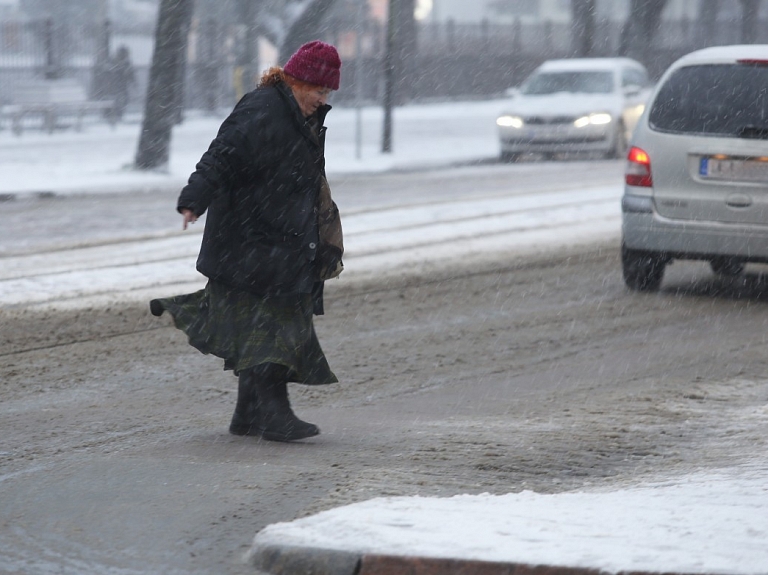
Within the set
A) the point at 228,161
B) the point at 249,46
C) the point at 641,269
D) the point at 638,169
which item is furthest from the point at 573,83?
the point at 228,161

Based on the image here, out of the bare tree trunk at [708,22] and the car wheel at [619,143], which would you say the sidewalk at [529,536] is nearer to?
the car wheel at [619,143]

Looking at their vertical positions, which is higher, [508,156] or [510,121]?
[510,121]

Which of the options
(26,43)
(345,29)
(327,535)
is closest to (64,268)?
(327,535)

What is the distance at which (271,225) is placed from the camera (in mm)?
5480

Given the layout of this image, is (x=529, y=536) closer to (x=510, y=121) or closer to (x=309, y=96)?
(x=309, y=96)

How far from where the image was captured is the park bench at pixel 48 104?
28516 mm

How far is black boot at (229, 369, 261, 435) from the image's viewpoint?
575 centimetres

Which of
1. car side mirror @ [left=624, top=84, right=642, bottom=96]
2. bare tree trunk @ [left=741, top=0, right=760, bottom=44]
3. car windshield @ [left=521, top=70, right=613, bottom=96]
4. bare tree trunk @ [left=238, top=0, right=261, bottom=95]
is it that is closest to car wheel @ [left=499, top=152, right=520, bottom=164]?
car windshield @ [left=521, top=70, right=613, bottom=96]

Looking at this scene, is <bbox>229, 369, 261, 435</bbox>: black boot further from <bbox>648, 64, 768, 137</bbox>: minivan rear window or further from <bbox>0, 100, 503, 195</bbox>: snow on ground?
<bbox>0, 100, 503, 195</bbox>: snow on ground

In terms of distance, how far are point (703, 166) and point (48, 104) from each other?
856 inches

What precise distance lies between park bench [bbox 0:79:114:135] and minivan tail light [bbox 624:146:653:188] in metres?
20.5

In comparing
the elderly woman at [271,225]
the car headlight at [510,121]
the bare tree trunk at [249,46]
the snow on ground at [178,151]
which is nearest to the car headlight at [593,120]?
the car headlight at [510,121]

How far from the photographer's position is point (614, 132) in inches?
927

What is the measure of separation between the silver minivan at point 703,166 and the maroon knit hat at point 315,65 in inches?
180
